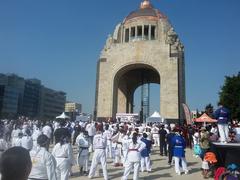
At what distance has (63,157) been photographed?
27.9 feet

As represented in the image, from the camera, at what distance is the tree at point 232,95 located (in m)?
34.4

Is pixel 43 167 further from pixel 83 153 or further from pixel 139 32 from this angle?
pixel 139 32

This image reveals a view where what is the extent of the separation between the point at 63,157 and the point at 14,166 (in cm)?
621

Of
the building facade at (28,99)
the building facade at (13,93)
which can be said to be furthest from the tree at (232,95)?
the building facade at (13,93)

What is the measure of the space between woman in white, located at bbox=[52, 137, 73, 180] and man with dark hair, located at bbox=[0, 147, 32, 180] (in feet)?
19.3

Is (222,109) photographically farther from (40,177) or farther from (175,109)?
(175,109)

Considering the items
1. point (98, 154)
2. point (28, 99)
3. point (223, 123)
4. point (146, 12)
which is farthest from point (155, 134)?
point (28, 99)

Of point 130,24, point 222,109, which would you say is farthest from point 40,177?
point 130,24

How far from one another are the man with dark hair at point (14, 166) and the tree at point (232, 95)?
113 ft

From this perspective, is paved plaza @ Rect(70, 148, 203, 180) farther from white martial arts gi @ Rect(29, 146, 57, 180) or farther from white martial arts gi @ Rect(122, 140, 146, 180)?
white martial arts gi @ Rect(29, 146, 57, 180)

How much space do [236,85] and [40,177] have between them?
110 ft

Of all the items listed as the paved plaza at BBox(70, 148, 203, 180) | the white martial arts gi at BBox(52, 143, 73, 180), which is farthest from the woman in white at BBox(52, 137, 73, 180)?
the paved plaza at BBox(70, 148, 203, 180)

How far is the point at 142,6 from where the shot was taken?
3834 centimetres

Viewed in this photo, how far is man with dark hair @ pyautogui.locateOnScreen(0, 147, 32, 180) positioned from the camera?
2.47 m
